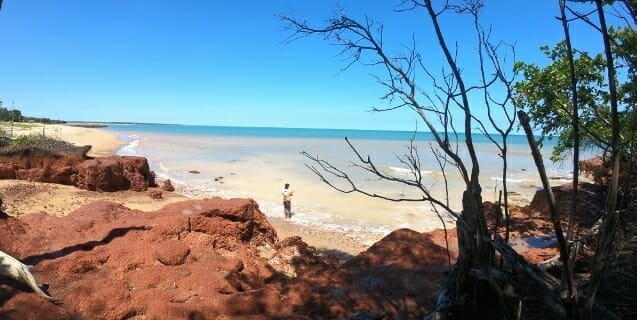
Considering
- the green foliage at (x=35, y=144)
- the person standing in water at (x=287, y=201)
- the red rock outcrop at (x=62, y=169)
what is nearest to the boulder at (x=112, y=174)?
the red rock outcrop at (x=62, y=169)

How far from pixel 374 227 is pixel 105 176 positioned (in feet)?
31.1

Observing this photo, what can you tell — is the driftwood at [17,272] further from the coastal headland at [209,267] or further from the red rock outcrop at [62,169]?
the red rock outcrop at [62,169]

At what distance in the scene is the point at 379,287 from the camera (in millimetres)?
5000

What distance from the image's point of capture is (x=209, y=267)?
20.8 ft

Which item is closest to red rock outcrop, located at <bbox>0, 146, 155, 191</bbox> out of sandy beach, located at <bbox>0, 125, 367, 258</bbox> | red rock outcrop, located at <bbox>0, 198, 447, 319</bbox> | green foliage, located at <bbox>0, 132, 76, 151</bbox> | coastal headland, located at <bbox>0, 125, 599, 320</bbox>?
sandy beach, located at <bbox>0, 125, 367, 258</bbox>

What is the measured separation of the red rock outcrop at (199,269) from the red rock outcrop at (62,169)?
24.4ft

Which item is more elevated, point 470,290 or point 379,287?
point 470,290

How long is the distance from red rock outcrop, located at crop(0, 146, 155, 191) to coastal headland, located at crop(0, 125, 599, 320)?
496 centimetres

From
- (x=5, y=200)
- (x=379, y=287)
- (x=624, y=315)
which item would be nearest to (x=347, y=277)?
(x=379, y=287)

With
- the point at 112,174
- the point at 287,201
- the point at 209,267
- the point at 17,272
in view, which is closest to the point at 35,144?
the point at 112,174

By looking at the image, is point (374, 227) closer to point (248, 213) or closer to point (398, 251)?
point (248, 213)

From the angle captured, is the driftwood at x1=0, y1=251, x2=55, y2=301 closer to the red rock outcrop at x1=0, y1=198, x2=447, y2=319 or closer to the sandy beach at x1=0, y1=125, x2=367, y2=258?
the red rock outcrop at x1=0, y1=198, x2=447, y2=319

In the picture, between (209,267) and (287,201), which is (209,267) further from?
(287,201)

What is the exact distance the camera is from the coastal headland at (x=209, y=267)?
479 centimetres
